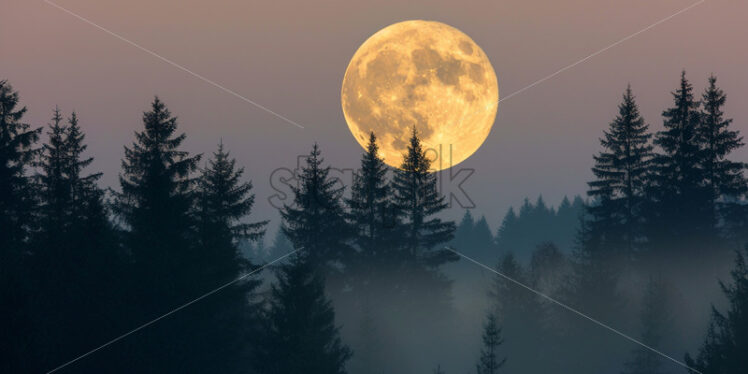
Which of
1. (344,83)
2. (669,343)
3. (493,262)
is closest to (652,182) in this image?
(669,343)

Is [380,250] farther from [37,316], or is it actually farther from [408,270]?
[37,316]

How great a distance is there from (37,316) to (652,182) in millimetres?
37891

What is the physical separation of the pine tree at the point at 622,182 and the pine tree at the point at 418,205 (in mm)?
11286

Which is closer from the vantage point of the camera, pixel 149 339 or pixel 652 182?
pixel 149 339

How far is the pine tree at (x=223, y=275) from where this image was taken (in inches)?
1101

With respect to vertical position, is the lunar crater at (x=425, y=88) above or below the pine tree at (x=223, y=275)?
above

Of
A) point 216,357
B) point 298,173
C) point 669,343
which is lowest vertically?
point 216,357

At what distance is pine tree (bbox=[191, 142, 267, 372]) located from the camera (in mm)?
27953

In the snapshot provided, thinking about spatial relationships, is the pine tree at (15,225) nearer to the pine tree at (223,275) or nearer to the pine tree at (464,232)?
the pine tree at (223,275)

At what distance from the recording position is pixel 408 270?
4138cm

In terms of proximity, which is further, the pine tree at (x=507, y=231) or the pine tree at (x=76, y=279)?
the pine tree at (x=507, y=231)

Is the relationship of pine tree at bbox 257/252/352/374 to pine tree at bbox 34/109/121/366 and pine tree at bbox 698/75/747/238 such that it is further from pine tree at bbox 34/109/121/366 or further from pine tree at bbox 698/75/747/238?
pine tree at bbox 698/75/747/238

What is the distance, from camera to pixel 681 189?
41250mm

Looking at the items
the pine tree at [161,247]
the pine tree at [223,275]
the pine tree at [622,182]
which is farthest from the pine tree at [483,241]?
the pine tree at [161,247]
